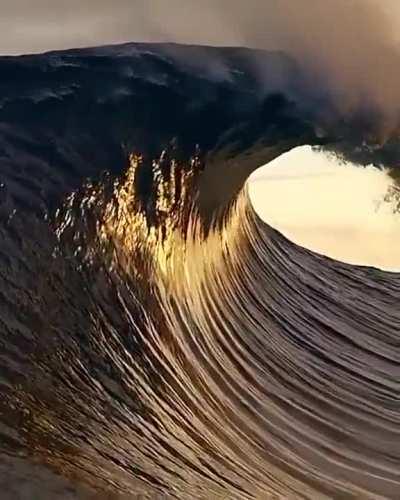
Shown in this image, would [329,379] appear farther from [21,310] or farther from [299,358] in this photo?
[21,310]

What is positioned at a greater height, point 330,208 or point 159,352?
point 330,208

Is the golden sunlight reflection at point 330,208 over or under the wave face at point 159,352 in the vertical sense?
over

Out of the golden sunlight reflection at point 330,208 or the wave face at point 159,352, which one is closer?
the wave face at point 159,352

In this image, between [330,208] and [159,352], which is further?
[330,208]
